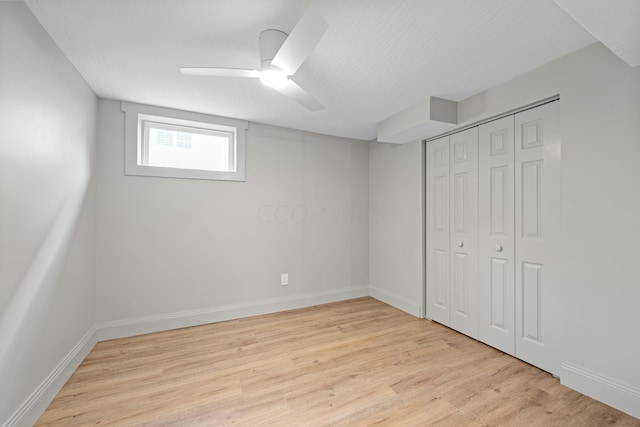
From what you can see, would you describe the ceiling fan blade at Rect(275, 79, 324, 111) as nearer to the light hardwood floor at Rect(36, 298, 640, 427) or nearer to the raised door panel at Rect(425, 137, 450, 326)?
the raised door panel at Rect(425, 137, 450, 326)

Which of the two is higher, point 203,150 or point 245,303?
point 203,150

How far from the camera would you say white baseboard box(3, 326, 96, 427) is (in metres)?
1.33

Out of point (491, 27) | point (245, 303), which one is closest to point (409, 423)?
point (245, 303)

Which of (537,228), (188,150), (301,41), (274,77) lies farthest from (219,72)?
(537,228)

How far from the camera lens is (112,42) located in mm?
1617

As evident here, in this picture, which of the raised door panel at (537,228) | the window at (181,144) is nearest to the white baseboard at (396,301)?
the raised door panel at (537,228)

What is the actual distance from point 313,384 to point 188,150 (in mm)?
2540

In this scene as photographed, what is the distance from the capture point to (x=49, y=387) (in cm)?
159

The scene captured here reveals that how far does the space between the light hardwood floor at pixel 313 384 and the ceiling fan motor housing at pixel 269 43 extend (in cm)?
203

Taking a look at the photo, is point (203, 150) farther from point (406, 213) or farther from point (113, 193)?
point (406, 213)

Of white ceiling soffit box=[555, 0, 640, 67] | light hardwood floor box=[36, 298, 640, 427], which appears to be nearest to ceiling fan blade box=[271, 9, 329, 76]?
white ceiling soffit box=[555, 0, 640, 67]

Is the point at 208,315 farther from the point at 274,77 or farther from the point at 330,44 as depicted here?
the point at 330,44

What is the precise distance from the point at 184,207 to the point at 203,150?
2.23ft

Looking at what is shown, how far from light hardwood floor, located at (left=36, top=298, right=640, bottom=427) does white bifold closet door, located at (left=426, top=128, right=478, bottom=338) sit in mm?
263
